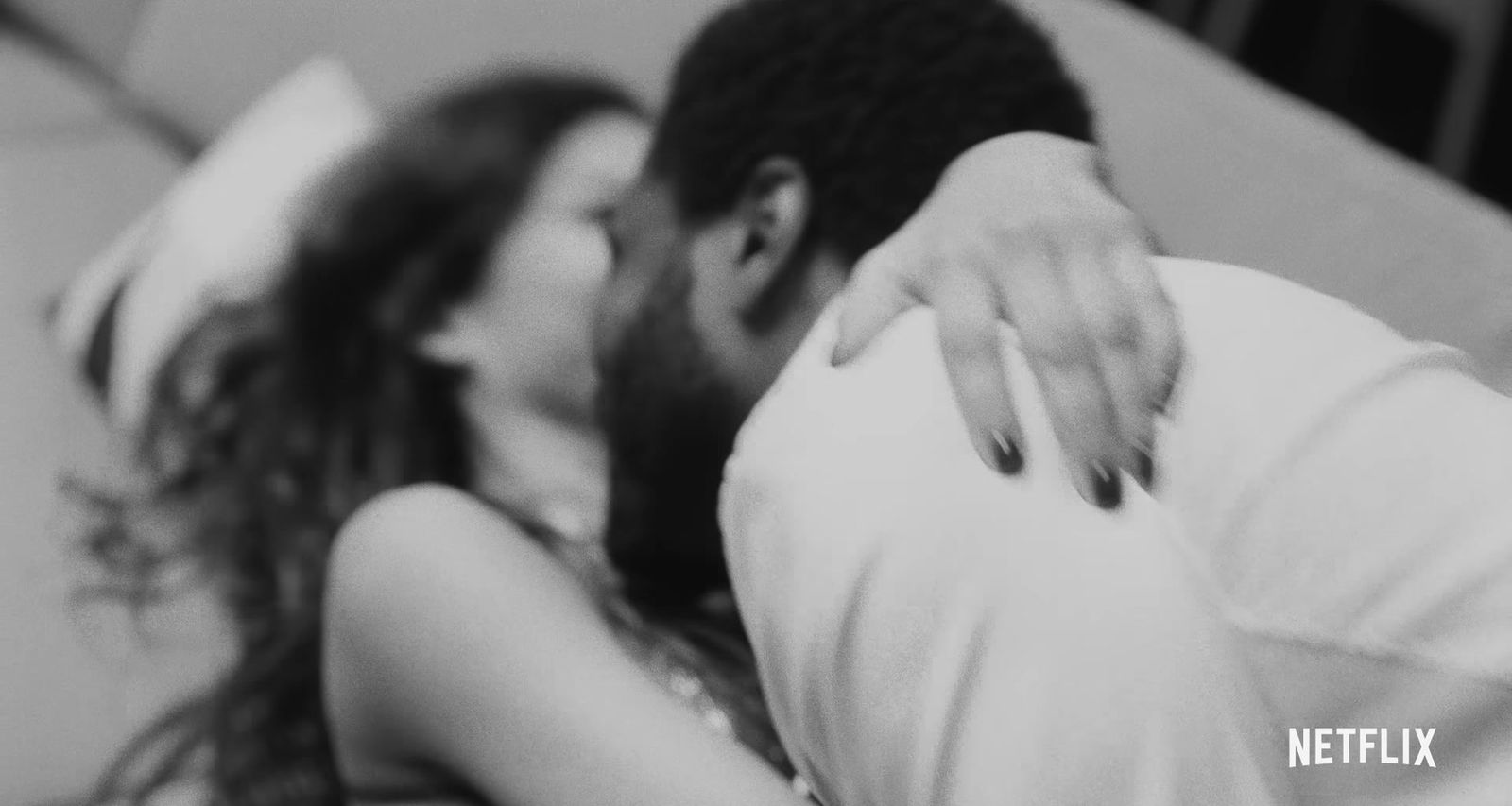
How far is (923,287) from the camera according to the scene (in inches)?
21.6

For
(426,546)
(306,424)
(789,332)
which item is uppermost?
(789,332)

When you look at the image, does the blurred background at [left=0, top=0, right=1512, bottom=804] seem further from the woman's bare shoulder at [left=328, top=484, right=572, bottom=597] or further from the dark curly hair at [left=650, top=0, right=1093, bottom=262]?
the woman's bare shoulder at [left=328, top=484, right=572, bottom=597]

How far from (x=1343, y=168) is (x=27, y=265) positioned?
3.79 ft

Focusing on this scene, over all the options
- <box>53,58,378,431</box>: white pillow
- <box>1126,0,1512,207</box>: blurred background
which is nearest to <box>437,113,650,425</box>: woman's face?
<box>53,58,378,431</box>: white pillow

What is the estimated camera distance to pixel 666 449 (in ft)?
2.23

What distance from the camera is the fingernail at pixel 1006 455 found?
47 centimetres

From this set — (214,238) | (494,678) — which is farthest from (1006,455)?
(214,238)

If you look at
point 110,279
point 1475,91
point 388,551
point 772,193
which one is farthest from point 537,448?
point 1475,91

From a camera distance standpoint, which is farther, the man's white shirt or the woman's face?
the woman's face

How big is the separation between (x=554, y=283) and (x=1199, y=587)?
502mm

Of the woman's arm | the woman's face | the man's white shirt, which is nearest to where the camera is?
the man's white shirt

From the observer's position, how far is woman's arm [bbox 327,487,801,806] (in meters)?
0.59

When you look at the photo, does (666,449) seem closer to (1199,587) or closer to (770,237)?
(770,237)

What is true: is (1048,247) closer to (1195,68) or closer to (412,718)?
(1195,68)
